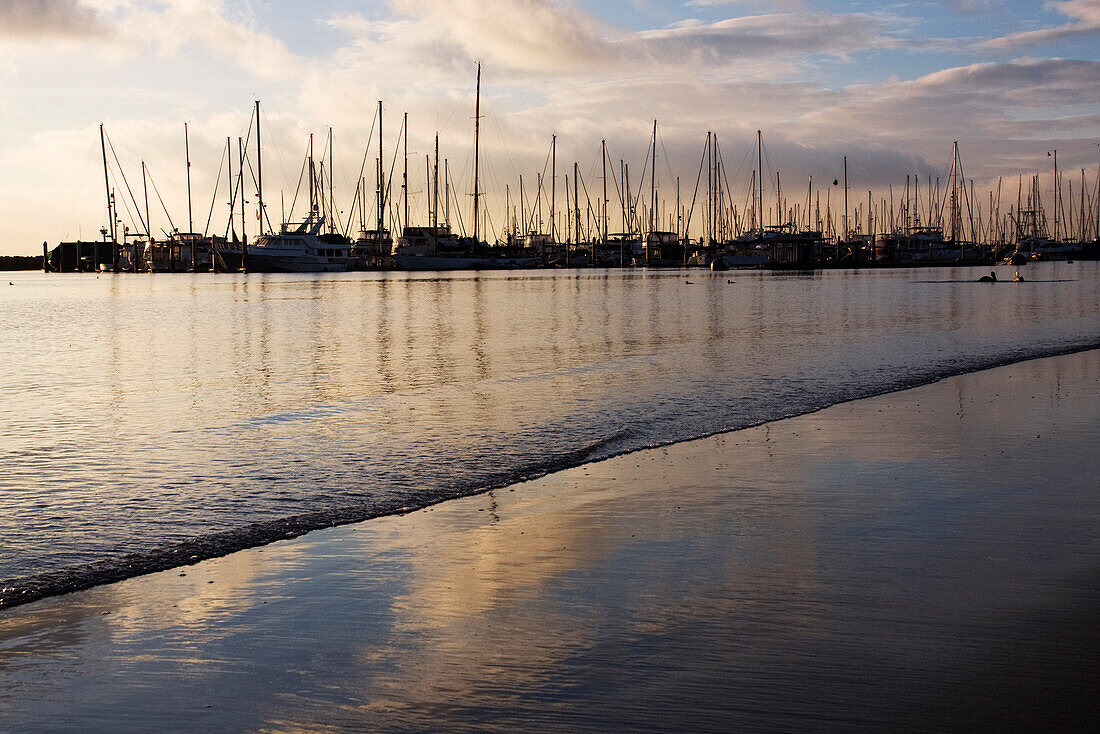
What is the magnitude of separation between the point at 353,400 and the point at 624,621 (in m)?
10.5

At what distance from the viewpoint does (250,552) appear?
7.50m

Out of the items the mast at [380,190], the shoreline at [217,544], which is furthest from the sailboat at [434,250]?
the shoreline at [217,544]

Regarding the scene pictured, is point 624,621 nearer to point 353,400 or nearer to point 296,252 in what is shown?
point 353,400

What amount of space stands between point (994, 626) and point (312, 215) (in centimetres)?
11862

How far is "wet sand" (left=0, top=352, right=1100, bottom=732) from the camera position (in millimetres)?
4660

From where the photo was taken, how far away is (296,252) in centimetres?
11531

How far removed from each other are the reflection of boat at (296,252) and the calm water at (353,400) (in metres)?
79.4

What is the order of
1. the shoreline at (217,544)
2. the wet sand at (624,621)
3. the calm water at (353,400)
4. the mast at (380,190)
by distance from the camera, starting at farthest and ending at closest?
1. the mast at (380,190)
2. the calm water at (353,400)
3. the shoreline at (217,544)
4. the wet sand at (624,621)

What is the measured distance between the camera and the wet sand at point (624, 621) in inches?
183

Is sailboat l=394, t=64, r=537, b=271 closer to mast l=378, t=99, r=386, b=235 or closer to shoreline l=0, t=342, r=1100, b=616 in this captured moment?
mast l=378, t=99, r=386, b=235

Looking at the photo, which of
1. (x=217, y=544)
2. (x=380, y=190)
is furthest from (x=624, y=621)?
(x=380, y=190)

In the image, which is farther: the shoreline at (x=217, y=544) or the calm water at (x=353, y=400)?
the calm water at (x=353, y=400)

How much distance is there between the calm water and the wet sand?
1.11 m

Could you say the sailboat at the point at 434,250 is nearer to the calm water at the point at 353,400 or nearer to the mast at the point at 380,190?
the mast at the point at 380,190
